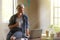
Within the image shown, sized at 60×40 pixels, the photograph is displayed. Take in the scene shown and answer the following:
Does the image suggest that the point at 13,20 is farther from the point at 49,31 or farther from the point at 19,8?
the point at 49,31

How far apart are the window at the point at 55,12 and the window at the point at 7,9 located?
41.7 inches

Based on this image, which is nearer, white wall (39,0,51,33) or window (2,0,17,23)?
window (2,0,17,23)

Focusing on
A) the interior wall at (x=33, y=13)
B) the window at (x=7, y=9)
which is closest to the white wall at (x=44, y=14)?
the interior wall at (x=33, y=13)

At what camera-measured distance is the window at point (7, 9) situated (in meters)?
4.64

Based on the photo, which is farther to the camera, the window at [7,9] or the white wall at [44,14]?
the white wall at [44,14]

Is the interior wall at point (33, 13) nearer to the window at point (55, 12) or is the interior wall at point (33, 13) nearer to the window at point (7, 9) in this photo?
the window at point (7, 9)

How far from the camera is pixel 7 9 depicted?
15.5 feet

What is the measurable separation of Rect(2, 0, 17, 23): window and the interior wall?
217mm

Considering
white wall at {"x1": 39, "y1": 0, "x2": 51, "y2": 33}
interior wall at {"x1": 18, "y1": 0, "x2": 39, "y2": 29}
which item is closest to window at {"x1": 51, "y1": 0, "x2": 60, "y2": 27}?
white wall at {"x1": 39, "y1": 0, "x2": 51, "y2": 33}

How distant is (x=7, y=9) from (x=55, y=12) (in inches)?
53.0

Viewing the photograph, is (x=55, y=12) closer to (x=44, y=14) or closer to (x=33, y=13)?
(x=44, y=14)

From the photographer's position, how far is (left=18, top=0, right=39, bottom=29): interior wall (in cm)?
483

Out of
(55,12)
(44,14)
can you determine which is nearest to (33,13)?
(44,14)

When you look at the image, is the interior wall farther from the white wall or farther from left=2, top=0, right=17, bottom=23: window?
left=2, top=0, right=17, bottom=23: window
